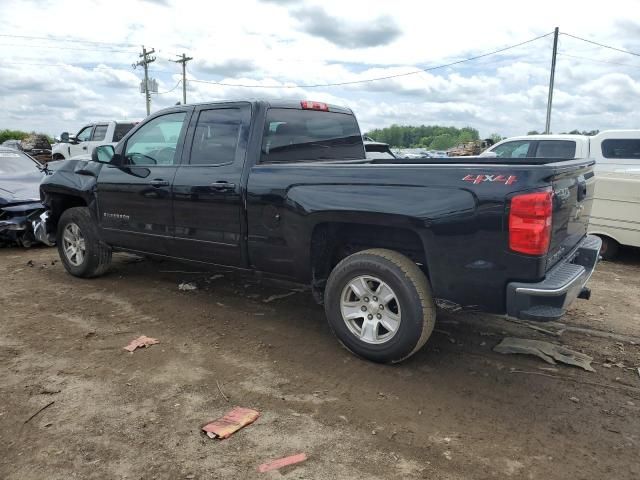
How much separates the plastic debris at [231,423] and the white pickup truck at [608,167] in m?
5.72

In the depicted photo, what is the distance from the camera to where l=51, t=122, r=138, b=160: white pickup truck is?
16344 millimetres

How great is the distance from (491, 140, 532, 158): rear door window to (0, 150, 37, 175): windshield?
8.81 metres

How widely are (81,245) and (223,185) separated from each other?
103 inches

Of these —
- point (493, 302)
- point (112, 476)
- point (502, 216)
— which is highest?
point (502, 216)

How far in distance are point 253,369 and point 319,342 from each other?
2.30ft

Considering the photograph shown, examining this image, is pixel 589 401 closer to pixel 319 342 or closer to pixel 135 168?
pixel 319 342

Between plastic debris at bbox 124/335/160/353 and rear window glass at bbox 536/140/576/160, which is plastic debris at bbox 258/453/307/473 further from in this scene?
rear window glass at bbox 536/140/576/160

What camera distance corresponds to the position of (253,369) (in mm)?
3801

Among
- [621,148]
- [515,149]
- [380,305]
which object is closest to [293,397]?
[380,305]

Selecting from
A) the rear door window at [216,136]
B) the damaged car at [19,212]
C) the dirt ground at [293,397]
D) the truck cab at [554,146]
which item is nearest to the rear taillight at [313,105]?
the rear door window at [216,136]

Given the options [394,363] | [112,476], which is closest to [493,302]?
[394,363]

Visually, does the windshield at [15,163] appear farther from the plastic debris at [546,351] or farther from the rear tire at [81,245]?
the plastic debris at [546,351]

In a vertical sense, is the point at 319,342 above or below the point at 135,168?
below

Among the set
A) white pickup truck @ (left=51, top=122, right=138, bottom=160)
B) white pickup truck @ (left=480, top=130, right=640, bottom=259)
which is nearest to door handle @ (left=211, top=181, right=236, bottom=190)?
white pickup truck @ (left=480, top=130, right=640, bottom=259)
